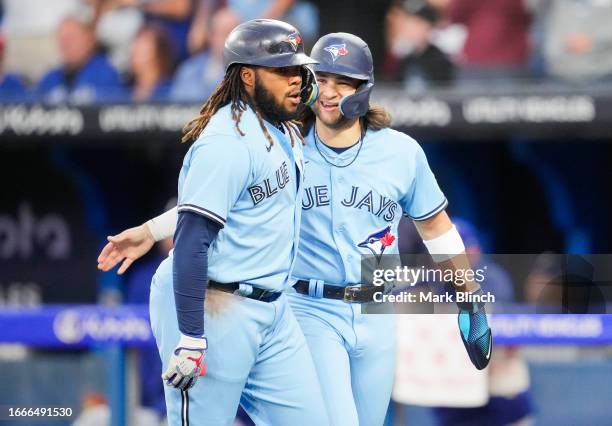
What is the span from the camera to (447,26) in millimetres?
7070

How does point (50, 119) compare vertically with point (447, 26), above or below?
below

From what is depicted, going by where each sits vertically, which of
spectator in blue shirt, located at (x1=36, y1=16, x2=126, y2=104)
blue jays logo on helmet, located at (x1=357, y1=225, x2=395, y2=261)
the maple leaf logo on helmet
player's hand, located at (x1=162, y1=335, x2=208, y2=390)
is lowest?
player's hand, located at (x1=162, y1=335, x2=208, y2=390)

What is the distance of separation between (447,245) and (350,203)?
0.41m

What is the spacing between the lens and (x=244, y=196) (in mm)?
3348

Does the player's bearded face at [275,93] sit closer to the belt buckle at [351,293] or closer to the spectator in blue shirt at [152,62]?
the belt buckle at [351,293]

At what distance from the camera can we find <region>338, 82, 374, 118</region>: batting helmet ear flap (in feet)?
12.7

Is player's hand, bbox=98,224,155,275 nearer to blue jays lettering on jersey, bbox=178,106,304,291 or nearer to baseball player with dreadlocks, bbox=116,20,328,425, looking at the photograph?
baseball player with dreadlocks, bbox=116,20,328,425

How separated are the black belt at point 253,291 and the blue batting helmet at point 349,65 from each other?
29.2 inches

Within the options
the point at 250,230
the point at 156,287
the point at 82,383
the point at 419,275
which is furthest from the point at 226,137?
the point at 82,383

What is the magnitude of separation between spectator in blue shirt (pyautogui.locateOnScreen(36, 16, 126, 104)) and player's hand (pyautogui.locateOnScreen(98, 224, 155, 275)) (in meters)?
3.51

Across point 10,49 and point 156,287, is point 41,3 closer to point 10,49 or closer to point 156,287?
point 10,49

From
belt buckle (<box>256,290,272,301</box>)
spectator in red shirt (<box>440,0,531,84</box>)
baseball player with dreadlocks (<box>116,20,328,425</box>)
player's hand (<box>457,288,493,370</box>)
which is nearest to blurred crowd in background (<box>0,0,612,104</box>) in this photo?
spectator in red shirt (<box>440,0,531,84</box>)

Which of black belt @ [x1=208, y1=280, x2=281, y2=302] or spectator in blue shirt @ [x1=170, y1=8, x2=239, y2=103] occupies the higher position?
spectator in blue shirt @ [x1=170, y1=8, x2=239, y2=103]

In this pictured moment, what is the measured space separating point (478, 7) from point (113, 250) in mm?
3958
